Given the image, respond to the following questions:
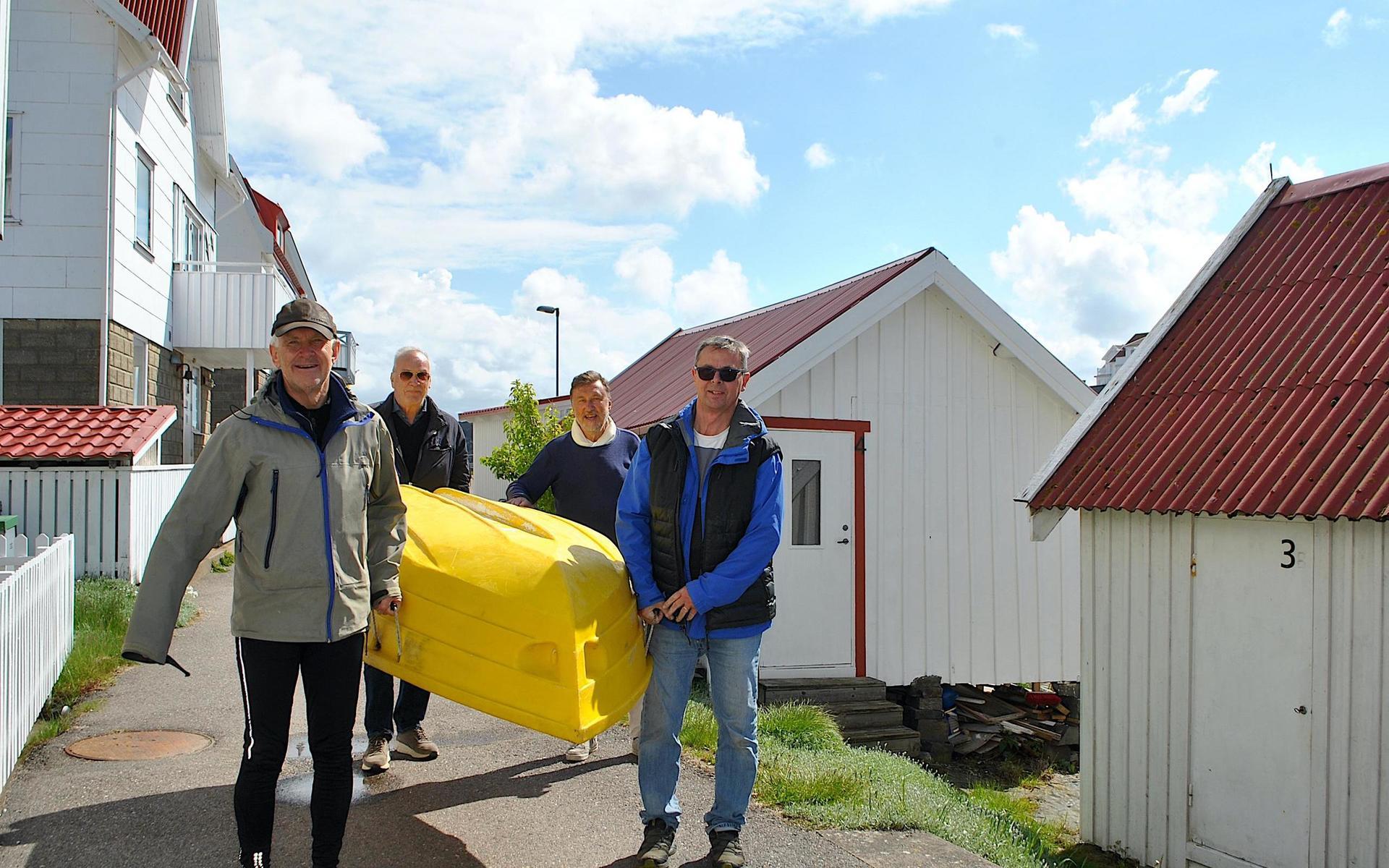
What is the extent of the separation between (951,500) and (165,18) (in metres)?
12.7

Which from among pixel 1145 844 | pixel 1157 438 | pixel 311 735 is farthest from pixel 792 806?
pixel 1157 438

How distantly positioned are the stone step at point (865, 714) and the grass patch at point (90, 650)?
563 centimetres

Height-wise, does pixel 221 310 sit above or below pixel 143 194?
below

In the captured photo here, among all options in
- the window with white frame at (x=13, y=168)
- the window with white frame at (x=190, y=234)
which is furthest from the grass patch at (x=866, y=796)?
the window with white frame at (x=190, y=234)

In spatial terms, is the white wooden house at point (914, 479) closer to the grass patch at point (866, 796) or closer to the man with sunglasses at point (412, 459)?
the grass patch at point (866, 796)

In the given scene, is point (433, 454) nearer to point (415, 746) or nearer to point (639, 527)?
point (415, 746)

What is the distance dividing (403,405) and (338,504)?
1.78 m

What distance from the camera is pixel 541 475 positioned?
5559mm

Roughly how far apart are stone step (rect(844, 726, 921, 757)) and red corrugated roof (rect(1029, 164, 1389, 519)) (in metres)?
3.26

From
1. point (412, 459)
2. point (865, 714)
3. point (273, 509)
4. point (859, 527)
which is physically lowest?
point (865, 714)

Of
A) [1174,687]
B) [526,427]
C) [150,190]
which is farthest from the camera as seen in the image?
[150,190]

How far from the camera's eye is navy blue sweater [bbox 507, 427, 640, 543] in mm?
5504

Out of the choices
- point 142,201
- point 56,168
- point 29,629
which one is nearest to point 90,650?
point 29,629

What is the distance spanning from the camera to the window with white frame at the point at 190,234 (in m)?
16.1
